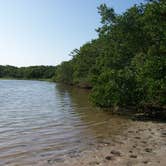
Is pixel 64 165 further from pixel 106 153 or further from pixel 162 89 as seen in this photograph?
pixel 162 89

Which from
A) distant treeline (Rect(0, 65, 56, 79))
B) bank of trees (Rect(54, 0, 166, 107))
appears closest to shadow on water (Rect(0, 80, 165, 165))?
bank of trees (Rect(54, 0, 166, 107))

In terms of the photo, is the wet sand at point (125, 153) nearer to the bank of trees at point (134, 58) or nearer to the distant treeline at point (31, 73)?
the bank of trees at point (134, 58)

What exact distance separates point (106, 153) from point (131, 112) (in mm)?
12216

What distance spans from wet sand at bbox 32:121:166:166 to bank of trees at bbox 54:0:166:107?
4.45m

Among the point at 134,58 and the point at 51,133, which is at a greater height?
the point at 134,58

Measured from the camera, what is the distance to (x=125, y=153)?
11.7 metres

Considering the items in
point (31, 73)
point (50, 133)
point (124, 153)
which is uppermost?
point (31, 73)

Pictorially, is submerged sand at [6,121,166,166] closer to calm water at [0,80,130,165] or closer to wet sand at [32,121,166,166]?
wet sand at [32,121,166,166]

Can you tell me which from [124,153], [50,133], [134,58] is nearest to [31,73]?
[134,58]

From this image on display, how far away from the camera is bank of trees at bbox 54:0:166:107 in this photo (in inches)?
726

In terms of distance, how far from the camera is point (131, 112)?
23.8 metres

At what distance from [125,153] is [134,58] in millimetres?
16781

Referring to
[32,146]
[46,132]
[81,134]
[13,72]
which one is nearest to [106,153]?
[32,146]

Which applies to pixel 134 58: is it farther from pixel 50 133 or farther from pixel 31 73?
pixel 31 73
